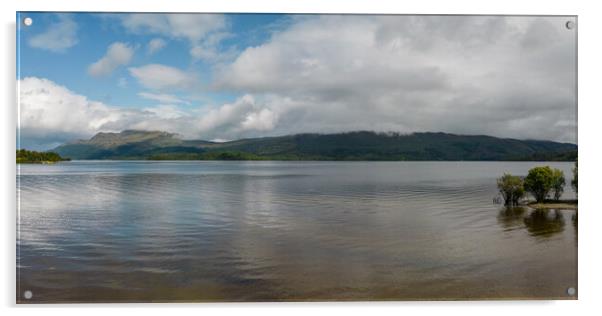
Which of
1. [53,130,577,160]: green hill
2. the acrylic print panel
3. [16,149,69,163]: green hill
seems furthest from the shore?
[16,149,69,163]: green hill

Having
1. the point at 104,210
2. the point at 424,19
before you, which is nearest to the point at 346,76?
the point at 424,19

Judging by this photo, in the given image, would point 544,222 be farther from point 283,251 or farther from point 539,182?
point 283,251

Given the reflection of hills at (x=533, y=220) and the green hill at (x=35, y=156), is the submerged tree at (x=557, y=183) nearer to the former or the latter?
the reflection of hills at (x=533, y=220)

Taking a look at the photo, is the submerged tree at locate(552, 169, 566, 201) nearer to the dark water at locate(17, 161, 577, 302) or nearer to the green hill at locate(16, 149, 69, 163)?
the dark water at locate(17, 161, 577, 302)

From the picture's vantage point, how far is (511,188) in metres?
7.27

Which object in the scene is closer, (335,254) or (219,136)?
(335,254)

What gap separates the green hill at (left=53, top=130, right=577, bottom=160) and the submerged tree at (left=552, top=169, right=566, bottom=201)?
408mm

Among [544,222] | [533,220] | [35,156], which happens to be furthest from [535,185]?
[35,156]

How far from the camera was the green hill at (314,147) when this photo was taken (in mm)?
6402

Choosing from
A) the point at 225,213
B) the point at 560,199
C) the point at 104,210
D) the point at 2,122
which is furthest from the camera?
the point at 225,213

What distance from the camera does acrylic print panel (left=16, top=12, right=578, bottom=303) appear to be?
497cm

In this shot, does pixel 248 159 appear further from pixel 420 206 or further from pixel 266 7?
pixel 420 206

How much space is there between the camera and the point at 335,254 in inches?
227
